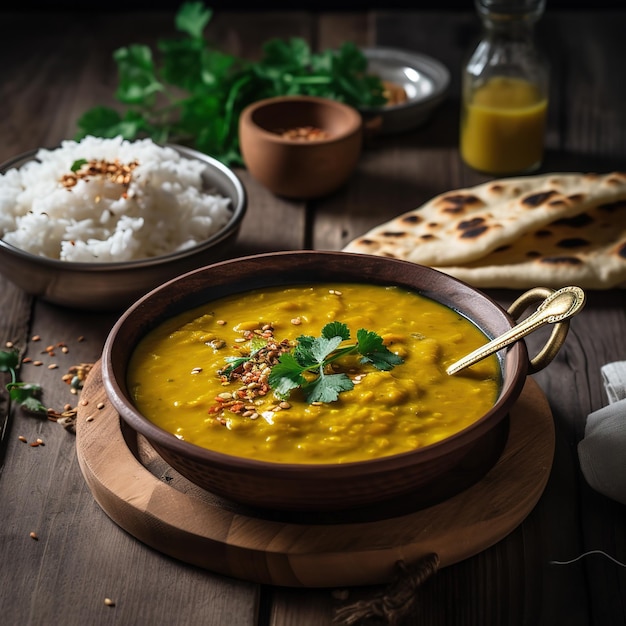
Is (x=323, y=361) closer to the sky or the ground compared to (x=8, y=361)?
closer to the sky

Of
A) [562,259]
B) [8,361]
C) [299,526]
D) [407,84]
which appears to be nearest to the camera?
[299,526]

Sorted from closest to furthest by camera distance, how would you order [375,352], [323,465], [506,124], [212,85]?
[323,465], [375,352], [506,124], [212,85]

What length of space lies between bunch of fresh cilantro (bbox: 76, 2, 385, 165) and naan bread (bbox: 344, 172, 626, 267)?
2.73ft

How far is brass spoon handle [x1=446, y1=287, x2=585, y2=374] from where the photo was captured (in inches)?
82.3

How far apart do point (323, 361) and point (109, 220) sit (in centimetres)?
116

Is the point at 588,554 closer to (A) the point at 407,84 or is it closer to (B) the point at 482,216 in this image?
(B) the point at 482,216

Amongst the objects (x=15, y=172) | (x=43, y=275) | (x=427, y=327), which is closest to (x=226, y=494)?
(x=427, y=327)

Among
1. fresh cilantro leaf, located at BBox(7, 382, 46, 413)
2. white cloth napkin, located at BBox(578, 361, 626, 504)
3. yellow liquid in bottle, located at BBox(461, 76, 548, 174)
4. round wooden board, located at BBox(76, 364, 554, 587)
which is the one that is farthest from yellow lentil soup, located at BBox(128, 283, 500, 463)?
yellow liquid in bottle, located at BBox(461, 76, 548, 174)

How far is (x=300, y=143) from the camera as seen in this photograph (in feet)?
11.4

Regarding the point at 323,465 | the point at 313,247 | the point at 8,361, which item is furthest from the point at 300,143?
the point at 323,465

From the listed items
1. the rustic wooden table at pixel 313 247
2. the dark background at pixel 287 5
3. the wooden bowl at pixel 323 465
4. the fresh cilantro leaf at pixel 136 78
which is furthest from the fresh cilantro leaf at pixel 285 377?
→ the dark background at pixel 287 5

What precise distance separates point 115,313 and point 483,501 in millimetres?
1403

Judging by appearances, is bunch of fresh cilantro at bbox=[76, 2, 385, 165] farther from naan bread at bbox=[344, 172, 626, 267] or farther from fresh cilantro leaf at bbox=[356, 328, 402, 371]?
fresh cilantro leaf at bbox=[356, 328, 402, 371]

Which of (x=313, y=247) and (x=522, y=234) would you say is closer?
(x=522, y=234)
